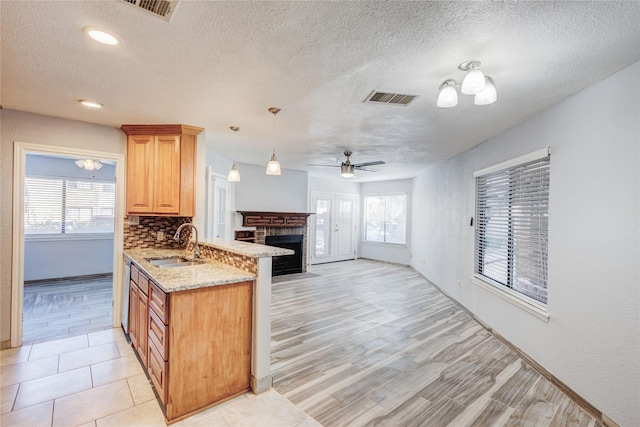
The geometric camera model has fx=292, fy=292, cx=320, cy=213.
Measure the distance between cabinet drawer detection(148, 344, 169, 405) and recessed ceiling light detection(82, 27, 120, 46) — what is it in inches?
83.3

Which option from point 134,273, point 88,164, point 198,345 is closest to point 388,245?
point 134,273

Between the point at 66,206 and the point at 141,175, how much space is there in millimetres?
3496

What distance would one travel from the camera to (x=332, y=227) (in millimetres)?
8531

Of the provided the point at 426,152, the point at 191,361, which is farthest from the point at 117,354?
the point at 426,152

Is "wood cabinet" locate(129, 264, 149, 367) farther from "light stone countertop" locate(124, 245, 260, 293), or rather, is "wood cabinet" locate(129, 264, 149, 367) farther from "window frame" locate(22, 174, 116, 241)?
"window frame" locate(22, 174, 116, 241)

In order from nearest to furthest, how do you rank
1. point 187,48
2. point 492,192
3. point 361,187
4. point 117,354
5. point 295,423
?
point 187,48, point 295,423, point 117,354, point 492,192, point 361,187

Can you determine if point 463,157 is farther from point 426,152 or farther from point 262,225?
point 262,225

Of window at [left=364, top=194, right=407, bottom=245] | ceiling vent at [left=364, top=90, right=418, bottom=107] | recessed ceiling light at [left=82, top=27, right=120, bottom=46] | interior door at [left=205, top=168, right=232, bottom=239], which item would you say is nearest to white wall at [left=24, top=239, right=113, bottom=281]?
interior door at [left=205, top=168, right=232, bottom=239]

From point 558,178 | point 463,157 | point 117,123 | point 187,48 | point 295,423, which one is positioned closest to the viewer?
point 187,48

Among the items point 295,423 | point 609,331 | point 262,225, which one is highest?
point 262,225

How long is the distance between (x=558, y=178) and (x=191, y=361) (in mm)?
3377

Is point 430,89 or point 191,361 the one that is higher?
point 430,89

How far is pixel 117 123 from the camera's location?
11.2ft

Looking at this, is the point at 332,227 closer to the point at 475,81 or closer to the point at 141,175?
the point at 141,175
